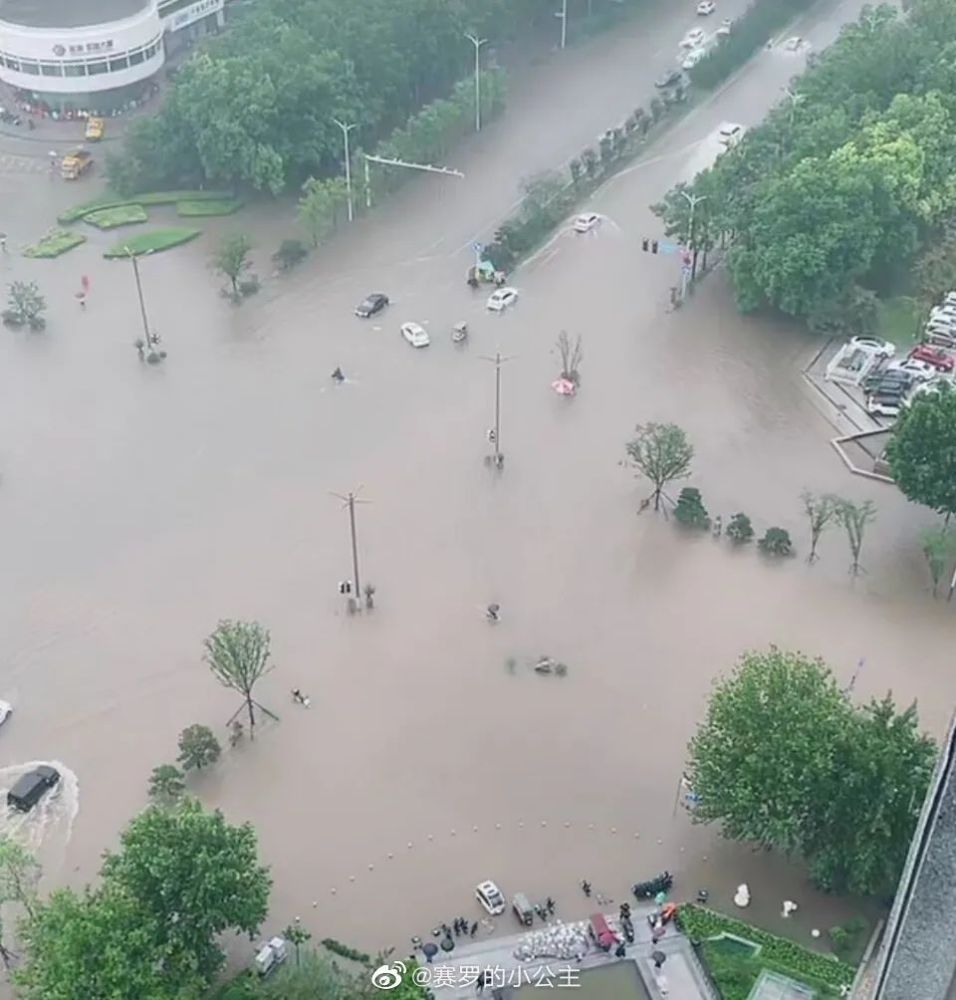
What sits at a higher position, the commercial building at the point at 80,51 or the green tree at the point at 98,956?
the commercial building at the point at 80,51

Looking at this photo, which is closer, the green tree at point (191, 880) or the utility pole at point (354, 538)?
the green tree at point (191, 880)

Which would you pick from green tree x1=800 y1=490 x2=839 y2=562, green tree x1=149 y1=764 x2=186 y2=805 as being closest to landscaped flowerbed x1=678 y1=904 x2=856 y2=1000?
green tree x1=149 y1=764 x2=186 y2=805

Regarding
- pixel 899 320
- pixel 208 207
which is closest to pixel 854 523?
pixel 899 320

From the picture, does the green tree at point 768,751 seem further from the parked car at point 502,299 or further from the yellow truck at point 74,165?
the yellow truck at point 74,165

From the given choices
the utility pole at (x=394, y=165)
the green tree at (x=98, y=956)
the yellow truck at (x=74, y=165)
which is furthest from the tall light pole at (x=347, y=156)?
the green tree at (x=98, y=956)

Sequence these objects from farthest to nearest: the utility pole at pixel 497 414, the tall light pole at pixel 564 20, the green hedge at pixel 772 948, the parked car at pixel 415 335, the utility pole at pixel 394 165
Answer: the tall light pole at pixel 564 20, the utility pole at pixel 394 165, the parked car at pixel 415 335, the utility pole at pixel 497 414, the green hedge at pixel 772 948

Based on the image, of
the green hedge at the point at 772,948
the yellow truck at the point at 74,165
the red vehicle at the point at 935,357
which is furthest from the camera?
the yellow truck at the point at 74,165

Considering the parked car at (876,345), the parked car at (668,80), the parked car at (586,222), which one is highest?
the parked car at (668,80)
